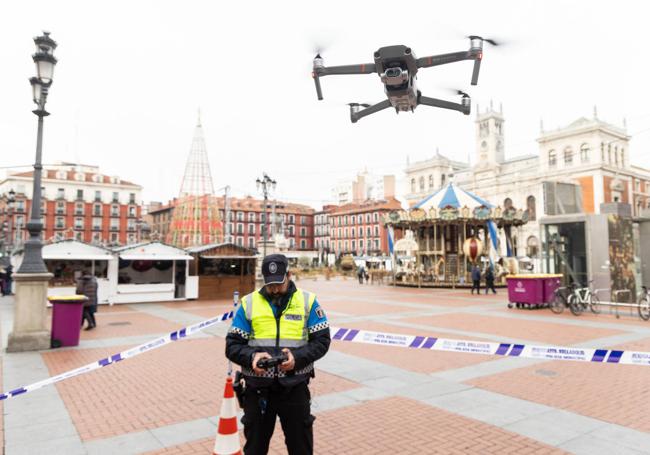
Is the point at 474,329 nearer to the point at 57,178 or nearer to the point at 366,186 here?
the point at 57,178

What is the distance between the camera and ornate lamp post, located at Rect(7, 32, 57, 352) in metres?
8.41

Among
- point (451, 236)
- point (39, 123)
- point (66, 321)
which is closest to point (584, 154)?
point (451, 236)

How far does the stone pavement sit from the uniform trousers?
53.2 inches

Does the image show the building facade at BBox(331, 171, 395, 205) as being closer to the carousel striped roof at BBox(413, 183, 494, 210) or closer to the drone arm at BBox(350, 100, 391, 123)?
the carousel striped roof at BBox(413, 183, 494, 210)

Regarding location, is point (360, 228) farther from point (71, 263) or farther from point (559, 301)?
point (559, 301)

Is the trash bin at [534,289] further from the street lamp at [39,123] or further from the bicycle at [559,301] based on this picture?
the street lamp at [39,123]

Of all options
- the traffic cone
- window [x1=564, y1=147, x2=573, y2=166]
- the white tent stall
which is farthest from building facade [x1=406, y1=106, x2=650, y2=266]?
the traffic cone

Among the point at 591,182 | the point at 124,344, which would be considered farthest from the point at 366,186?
the point at 124,344

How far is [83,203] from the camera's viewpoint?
7138cm

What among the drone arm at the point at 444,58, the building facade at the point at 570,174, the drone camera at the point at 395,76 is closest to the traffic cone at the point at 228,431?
the drone camera at the point at 395,76

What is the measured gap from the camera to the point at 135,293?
60.7ft

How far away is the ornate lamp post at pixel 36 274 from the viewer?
27.6 feet

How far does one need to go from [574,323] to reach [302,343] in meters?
11.7

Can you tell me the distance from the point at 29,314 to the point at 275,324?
793 cm
